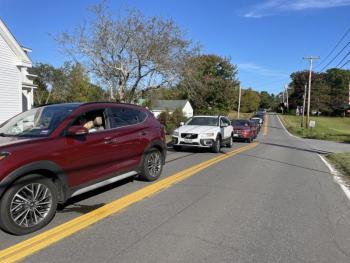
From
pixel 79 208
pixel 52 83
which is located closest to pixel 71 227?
pixel 79 208

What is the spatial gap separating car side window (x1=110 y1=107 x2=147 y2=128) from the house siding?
1377 cm

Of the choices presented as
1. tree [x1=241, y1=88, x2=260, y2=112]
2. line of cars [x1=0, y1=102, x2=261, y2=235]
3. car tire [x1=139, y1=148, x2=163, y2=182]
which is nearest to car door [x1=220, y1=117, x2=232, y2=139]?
car tire [x1=139, y1=148, x2=163, y2=182]

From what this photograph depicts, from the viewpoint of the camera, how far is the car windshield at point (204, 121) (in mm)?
18391

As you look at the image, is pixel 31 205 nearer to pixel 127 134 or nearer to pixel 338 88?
pixel 127 134

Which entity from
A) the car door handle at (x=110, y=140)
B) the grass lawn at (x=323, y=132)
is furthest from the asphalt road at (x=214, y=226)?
the grass lawn at (x=323, y=132)

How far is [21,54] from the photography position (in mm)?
21031

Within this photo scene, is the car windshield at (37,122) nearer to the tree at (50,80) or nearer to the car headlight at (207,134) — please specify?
the car headlight at (207,134)

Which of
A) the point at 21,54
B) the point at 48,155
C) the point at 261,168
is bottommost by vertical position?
the point at 261,168

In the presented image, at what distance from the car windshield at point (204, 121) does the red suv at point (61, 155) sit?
31.6 ft

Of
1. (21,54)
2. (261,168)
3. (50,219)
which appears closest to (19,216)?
(50,219)

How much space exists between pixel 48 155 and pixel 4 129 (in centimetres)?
151

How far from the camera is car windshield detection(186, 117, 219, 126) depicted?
18391mm

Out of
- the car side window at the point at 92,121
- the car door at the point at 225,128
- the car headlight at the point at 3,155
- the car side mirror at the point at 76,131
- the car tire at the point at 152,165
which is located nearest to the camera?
the car headlight at the point at 3,155

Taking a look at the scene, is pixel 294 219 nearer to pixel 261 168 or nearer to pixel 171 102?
pixel 261 168
